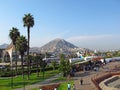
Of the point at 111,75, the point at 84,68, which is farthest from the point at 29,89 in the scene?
the point at 84,68

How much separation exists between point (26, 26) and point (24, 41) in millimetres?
5315

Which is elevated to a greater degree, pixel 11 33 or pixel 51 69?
pixel 11 33

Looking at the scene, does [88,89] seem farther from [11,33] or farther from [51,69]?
[51,69]

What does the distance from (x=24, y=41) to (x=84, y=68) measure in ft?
82.7

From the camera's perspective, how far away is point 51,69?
90.4m

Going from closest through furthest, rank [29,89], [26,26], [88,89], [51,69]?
[88,89] → [29,89] → [26,26] → [51,69]

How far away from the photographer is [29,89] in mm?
46125

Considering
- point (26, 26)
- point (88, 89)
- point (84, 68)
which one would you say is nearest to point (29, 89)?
point (88, 89)

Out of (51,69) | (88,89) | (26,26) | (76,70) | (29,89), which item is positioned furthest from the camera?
(51,69)

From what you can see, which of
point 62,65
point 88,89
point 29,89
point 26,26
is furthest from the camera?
point 26,26

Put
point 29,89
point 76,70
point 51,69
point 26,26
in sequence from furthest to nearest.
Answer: point 51,69
point 76,70
point 26,26
point 29,89

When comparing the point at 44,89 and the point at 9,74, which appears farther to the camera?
the point at 9,74

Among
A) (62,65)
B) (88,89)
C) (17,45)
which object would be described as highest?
(17,45)

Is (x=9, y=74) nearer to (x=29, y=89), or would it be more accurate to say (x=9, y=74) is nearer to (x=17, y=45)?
(x=17, y=45)
